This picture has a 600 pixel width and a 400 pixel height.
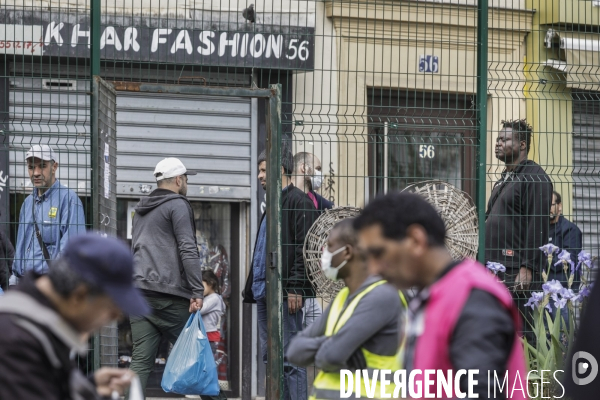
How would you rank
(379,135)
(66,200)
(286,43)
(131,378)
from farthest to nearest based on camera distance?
(286,43) < (379,135) < (66,200) < (131,378)

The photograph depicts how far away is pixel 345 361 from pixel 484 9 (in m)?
4.70

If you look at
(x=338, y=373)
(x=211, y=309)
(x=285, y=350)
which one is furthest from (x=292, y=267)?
(x=338, y=373)

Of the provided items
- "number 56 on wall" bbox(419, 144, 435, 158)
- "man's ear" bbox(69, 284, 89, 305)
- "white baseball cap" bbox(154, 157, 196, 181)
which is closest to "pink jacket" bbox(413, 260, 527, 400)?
"man's ear" bbox(69, 284, 89, 305)

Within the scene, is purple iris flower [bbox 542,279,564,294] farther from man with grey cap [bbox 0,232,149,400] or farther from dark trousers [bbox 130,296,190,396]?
man with grey cap [bbox 0,232,149,400]

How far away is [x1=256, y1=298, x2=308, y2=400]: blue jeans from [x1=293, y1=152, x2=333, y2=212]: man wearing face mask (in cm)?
80

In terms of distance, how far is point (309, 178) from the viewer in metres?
8.27

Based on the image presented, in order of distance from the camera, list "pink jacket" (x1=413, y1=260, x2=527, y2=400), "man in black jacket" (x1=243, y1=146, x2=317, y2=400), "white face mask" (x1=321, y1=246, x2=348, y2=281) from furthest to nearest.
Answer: "man in black jacket" (x1=243, y1=146, x2=317, y2=400)
"white face mask" (x1=321, y1=246, x2=348, y2=281)
"pink jacket" (x1=413, y1=260, x2=527, y2=400)

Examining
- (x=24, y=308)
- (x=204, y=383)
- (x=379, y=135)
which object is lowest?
(x=204, y=383)

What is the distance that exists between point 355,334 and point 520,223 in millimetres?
4139

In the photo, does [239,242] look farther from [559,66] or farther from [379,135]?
[559,66]

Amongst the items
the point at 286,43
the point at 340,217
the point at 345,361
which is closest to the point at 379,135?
the point at 340,217

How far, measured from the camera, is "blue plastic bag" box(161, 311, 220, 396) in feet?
25.7

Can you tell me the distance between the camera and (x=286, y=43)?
32.8 feet

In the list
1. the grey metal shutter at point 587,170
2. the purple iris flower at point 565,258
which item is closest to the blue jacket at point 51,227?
the purple iris flower at point 565,258
